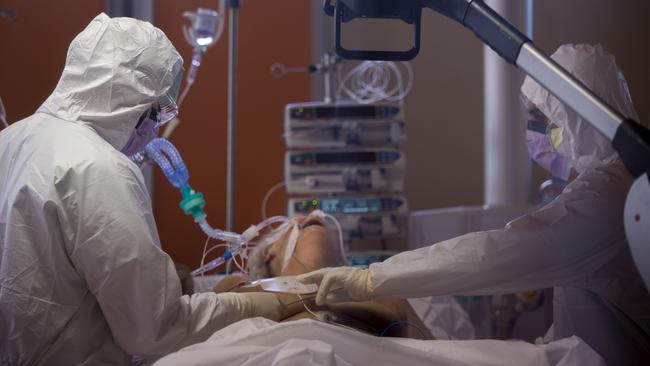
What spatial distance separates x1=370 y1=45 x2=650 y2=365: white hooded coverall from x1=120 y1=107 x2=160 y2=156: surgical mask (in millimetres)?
638

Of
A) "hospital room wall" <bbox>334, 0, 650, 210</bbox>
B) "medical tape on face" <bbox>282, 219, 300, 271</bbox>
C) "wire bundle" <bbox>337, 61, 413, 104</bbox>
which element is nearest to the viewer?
"medical tape on face" <bbox>282, 219, 300, 271</bbox>

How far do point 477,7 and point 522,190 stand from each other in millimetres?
2382

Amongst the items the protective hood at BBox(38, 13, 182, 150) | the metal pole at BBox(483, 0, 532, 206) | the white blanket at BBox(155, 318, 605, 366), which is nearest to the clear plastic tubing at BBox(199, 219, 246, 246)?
the protective hood at BBox(38, 13, 182, 150)

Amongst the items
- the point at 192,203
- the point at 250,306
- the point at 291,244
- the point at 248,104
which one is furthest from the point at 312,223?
the point at 248,104

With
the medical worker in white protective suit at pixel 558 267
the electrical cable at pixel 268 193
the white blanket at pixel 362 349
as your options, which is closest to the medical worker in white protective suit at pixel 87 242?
the white blanket at pixel 362 349

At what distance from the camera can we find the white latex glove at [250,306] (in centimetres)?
157

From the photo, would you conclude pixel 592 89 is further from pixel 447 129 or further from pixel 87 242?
pixel 447 129

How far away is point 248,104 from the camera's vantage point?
3.36 meters

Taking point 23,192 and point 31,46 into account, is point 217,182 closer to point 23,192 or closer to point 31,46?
point 31,46

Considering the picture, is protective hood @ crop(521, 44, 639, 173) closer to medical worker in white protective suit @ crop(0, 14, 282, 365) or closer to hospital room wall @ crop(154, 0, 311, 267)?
medical worker in white protective suit @ crop(0, 14, 282, 365)

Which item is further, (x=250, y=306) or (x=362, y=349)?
(x=250, y=306)

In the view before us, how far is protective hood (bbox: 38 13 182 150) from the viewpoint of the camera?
1.52m

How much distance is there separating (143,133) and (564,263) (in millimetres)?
999

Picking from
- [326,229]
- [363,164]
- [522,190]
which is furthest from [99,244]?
[522,190]
